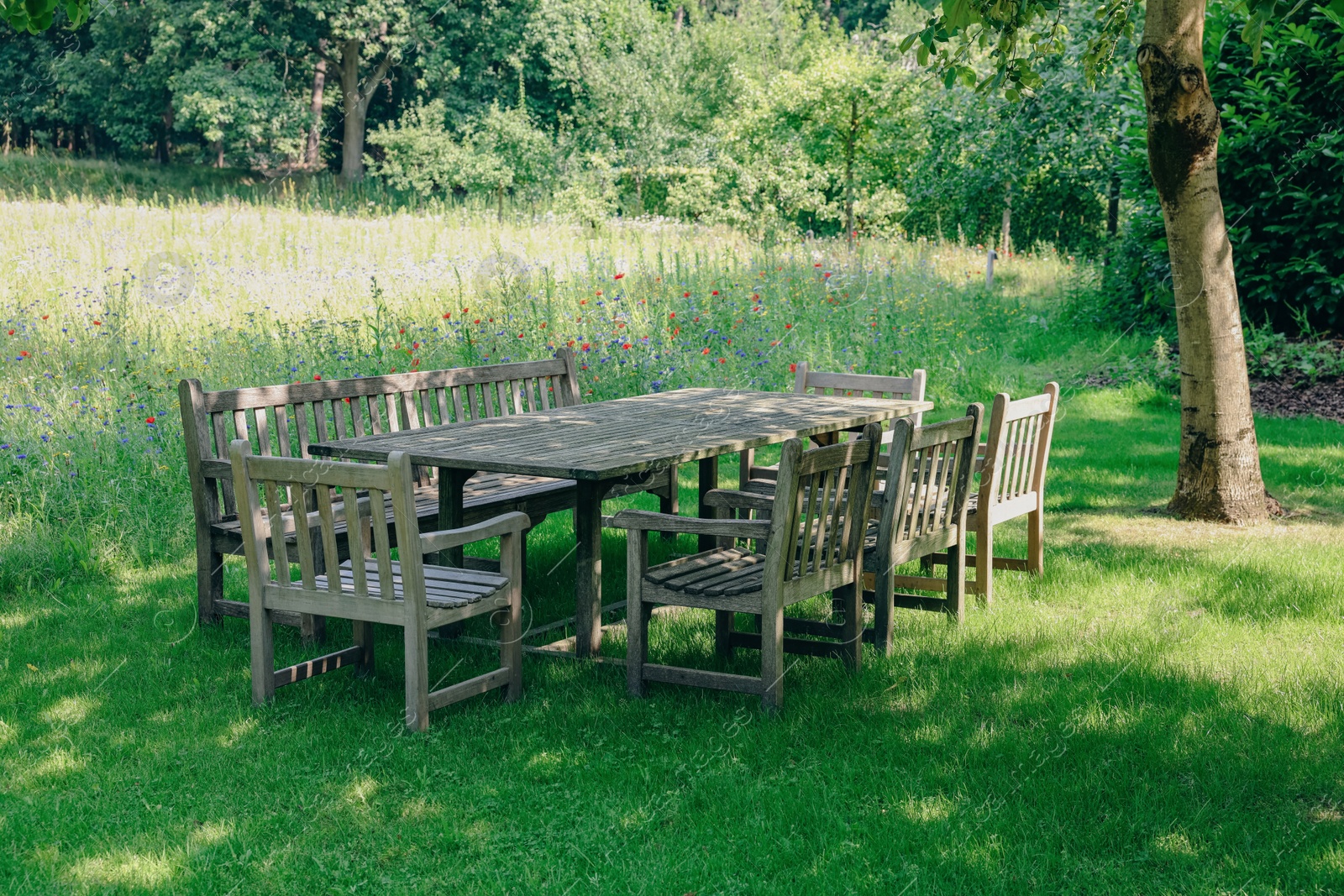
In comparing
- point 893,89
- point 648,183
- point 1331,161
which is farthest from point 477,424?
point 648,183

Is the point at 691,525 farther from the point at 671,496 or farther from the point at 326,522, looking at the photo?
the point at 671,496

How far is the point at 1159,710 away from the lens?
13.9 feet

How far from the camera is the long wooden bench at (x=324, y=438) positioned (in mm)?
5281

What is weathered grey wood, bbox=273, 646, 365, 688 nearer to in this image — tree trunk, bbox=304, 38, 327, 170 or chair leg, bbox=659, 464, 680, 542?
chair leg, bbox=659, 464, 680, 542

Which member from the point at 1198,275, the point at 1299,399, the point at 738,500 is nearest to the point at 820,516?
the point at 738,500

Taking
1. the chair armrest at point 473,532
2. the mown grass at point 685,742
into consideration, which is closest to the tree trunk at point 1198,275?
the mown grass at point 685,742

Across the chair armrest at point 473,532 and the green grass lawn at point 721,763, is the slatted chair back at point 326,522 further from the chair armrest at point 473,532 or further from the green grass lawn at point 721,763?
the green grass lawn at point 721,763

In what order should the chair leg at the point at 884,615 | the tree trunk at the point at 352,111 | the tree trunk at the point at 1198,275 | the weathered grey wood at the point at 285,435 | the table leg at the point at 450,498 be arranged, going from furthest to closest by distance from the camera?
the tree trunk at the point at 352,111
the tree trunk at the point at 1198,275
the weathered grey wood at the point at 285,435
the table leg at the point at 450,498
the chair leg at the point at 884,615

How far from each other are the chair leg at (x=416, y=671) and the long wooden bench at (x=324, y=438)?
3.22ft

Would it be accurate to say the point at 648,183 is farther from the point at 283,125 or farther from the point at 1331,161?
the point at 1331,161

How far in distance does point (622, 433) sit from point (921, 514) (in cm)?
134

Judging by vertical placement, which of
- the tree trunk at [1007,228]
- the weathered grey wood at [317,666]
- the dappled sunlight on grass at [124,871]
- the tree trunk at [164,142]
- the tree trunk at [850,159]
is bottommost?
the dappled sunlight on grass at [124,871]

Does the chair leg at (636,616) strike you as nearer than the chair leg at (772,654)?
No

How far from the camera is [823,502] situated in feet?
14.3
